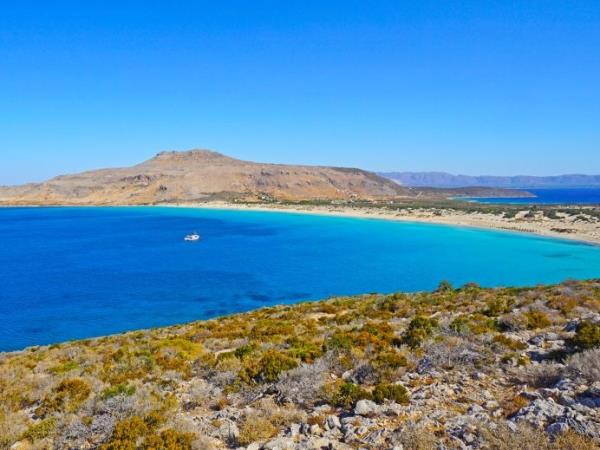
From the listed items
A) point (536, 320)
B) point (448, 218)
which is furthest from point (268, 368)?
point (448, 218)

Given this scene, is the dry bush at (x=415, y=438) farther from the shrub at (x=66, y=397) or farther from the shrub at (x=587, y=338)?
the shrub at (x=66, y=397)

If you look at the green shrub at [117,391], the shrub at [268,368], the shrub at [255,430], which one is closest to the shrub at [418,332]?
the shrub at [268,368]

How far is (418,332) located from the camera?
13.9 meters

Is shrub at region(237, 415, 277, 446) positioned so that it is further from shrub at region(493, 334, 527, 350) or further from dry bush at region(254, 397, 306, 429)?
shrub at region(493, 334, 527, 350)

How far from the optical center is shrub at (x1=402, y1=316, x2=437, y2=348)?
13133mm

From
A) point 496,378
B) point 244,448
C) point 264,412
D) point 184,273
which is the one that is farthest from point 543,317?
point 184,273

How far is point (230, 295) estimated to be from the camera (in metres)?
41.1

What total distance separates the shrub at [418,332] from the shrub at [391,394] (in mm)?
4068

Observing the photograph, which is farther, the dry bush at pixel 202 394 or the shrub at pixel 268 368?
the shrub at pixel 268 368

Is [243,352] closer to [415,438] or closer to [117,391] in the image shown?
[117,391]

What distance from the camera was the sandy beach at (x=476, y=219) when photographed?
273 ft

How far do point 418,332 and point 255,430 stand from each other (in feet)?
25.3

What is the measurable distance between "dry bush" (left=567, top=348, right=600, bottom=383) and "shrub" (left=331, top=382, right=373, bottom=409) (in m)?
4.54

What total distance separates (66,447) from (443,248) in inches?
2726
